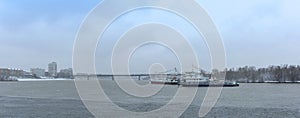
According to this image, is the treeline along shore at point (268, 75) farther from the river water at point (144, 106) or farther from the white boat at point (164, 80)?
the river water at point (144, 106)

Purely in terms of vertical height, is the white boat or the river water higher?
the white boat

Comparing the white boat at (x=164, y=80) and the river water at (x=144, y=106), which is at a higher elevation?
the white boat at (x=164, y=80)

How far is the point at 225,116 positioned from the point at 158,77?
100 m

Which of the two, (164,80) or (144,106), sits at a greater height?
(164,80)

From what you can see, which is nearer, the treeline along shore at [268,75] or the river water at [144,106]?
the river water at [144,106]

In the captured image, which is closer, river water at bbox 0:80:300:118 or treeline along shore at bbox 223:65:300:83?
river water at bbox 0:80:300:118

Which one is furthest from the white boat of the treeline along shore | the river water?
the river water

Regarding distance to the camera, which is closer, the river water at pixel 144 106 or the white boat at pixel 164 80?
the river water at pixel 144 106

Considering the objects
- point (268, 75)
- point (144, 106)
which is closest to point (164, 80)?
point (268, 75)

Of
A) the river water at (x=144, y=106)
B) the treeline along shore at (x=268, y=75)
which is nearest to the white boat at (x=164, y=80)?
the treeline along shore at (x=268, y=75)

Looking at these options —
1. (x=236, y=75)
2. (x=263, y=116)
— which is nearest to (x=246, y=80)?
(x=236, y=75)

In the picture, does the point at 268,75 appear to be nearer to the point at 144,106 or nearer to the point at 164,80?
the point at 164,80

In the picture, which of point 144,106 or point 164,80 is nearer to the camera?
point 144,106

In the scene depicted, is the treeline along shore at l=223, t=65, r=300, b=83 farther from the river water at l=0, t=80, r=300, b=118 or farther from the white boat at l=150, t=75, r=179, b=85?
the river water at l=0, t=80, r=300, b=118
